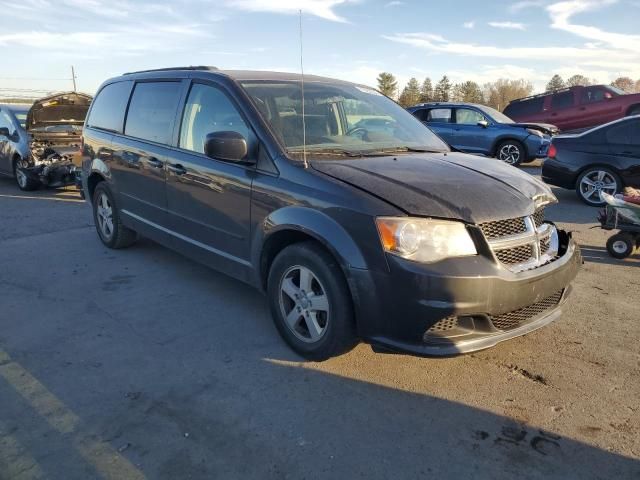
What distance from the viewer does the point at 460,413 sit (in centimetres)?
276

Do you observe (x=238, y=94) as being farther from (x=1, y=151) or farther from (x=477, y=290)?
(x=1, y=151)

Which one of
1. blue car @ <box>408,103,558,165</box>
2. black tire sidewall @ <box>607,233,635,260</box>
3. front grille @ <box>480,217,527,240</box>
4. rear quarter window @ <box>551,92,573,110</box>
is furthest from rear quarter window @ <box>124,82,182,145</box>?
rear quarter window @ <box>551,92,573,110</box>

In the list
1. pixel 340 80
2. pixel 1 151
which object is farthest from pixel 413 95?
pixel 340 80

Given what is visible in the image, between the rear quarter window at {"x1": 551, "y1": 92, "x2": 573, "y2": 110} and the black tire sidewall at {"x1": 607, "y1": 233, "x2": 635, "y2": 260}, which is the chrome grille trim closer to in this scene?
the black tire sidewall at {"x1": 607, "y1": 233, "x2": 635, "y2": 260}

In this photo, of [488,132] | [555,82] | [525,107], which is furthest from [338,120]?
[555,82]

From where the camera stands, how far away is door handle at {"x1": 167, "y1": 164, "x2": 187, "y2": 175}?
4137 millimetres

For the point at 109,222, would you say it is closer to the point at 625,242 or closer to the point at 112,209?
the point at 112,209

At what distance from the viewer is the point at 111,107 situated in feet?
18.2

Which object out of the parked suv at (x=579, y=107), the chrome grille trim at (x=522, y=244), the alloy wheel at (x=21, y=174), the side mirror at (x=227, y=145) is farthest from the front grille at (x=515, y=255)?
the parked suv at (x=579, y=107)

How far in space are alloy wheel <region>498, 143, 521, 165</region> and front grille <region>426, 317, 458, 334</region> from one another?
11.1 meters

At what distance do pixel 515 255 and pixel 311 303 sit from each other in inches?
49.1

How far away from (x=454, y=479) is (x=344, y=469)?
49cm

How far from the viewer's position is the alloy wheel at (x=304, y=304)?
313cm

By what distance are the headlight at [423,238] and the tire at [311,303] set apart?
42 centimetres
